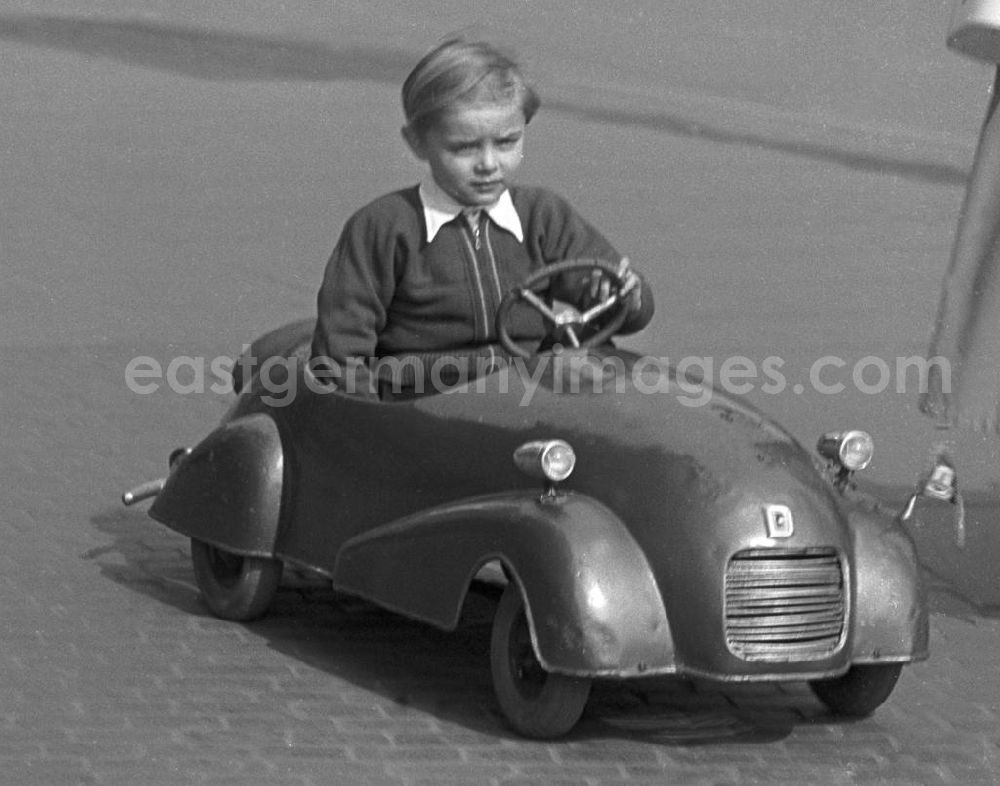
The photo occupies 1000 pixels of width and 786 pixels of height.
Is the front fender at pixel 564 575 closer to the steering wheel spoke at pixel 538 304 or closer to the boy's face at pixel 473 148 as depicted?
the steering wheel spoke at pixel 538 304

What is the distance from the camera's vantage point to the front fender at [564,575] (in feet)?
17.9

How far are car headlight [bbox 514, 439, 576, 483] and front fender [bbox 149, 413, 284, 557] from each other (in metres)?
1.19

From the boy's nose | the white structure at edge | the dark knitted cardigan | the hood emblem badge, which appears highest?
the white structure at edge

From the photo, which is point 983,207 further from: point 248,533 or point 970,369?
point 248,533

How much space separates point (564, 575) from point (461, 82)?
1.50 meters

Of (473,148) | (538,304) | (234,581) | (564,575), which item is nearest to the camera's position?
(564,575)

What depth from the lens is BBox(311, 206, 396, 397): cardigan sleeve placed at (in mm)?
6441

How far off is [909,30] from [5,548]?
1206cm

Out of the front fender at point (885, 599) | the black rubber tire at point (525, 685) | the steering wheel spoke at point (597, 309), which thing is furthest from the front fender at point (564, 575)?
the steering wheel spoke at point (597, 309)

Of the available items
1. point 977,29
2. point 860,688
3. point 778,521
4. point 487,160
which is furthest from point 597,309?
point 977,29

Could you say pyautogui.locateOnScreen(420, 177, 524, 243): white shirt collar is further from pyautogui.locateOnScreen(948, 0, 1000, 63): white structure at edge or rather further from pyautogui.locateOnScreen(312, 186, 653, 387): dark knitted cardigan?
pyautogui.locateOnScreen(948, 0, 1000, 63): white structure at edge

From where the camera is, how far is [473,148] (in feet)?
20.8

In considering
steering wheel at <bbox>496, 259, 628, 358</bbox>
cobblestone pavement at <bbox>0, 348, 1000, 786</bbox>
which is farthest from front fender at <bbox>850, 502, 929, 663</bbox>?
steering wheel at <bbox>496, 259, 628, 358</bbox>

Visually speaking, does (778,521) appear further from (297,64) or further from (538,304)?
(297,64)
